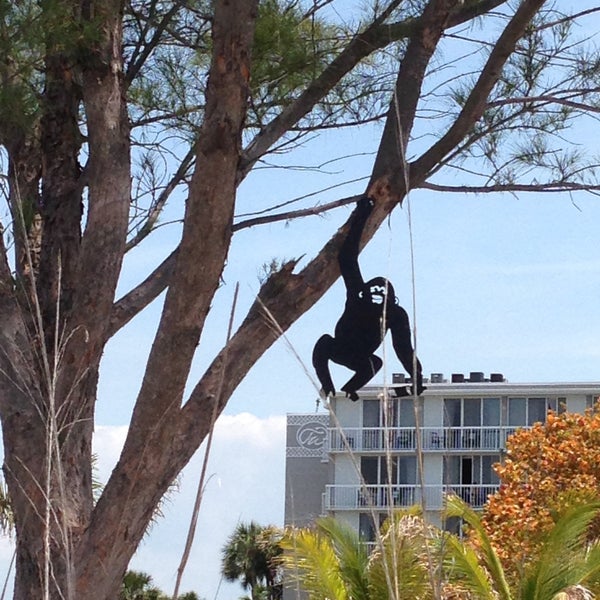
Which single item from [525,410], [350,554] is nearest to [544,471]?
[350,554]

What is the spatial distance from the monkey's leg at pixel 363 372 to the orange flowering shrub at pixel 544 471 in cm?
624

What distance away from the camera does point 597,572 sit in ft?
23.7

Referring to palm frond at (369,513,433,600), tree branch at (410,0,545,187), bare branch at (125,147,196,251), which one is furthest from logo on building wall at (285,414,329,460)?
tree branch at (410,0,545,187)

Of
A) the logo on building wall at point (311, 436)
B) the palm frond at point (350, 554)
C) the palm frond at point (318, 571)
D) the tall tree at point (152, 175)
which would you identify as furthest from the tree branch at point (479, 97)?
the logo on building wall at point (311, 436)

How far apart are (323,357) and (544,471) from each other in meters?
7.75

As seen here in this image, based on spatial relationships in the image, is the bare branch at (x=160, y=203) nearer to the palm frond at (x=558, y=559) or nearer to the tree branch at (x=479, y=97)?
the tree branch at (x=479, y=97)

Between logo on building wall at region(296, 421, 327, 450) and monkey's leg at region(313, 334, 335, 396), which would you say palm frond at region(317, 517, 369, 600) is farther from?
logo on building wall at region(296, 421, 327, 450)

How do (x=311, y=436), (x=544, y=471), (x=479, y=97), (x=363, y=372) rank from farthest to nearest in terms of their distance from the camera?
(x=311, y=436) < (x=544, y=471) < (x=479, y=97) < (x=363, y=372)

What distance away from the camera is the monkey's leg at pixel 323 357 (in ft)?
11.8

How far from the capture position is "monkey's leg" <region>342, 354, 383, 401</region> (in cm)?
362

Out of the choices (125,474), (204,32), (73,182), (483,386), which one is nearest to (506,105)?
(204,32)

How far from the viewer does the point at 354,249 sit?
12.1ft

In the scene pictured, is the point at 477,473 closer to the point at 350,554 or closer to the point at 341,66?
the point at 350,554

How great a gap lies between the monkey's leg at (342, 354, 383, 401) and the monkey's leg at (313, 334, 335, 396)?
2.6 inches
